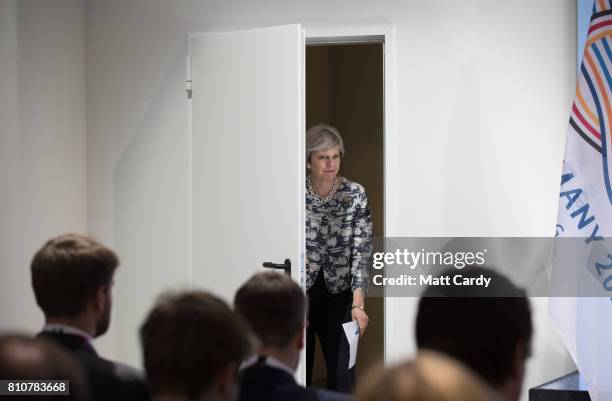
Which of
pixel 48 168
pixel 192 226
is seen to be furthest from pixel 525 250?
pixel 48 168

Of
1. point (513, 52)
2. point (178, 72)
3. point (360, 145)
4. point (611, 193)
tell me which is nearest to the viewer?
point (611, 193)

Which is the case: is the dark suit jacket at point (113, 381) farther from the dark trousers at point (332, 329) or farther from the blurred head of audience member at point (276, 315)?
the dark trousers at point (332, 329)

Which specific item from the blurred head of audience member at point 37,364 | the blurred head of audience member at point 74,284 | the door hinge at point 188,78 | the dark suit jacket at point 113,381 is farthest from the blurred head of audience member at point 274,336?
the door hinge at point 188,78

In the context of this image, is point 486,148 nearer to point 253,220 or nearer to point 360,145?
point 253,220

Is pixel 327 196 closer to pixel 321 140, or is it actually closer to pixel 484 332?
pixel 321 140

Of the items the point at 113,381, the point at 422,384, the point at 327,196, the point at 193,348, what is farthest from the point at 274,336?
the point at 327,196

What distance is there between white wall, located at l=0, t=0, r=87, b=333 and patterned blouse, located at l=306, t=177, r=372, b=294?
1270 millimetres

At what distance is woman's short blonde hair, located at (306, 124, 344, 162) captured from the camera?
3963 mm

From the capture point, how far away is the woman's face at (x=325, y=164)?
3.95m

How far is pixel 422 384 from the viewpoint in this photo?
0.85m

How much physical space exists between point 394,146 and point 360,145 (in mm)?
1613

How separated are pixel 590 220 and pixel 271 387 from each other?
204cm

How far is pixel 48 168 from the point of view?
12.7 feet

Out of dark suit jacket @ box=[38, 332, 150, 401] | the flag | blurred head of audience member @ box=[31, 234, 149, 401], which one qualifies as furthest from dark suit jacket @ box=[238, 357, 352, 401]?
the flag
